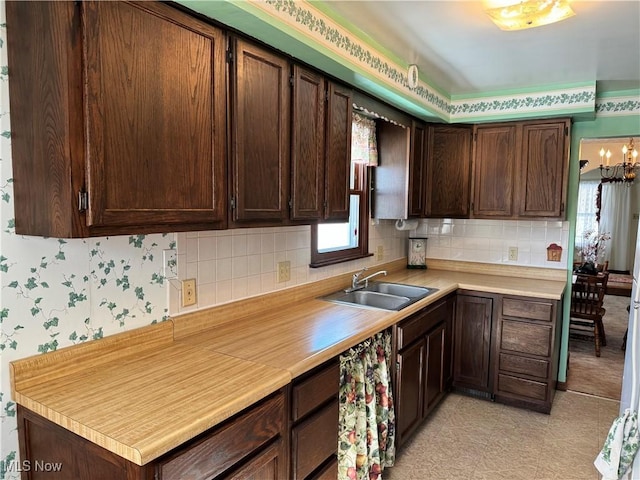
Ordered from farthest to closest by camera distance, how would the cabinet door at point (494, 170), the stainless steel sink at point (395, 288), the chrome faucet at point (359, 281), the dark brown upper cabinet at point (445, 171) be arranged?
1. the dark brown upper cabinet at point (445, 171)
2. the cabinet door at point (494, 170)
3. the stainless steel sink at point (395, 288)
4. the chrome faucet at point (359, 281)

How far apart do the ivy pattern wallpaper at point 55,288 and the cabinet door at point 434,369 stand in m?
1.83

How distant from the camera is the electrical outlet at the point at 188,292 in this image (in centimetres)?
179

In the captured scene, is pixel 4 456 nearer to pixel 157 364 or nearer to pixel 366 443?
pixel 157 364

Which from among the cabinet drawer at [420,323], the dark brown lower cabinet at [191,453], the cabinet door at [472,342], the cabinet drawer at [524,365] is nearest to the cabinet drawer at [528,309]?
the cabinet door at [472,342]

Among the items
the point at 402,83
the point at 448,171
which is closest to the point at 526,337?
the point at 448,171

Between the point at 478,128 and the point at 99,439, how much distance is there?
3.32m

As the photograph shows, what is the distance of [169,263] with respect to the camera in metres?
1.73

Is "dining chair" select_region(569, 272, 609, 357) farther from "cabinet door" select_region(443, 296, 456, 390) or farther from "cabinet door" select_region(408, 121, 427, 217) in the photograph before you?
"cabinet door" select_region(408, 121, 427, 217)

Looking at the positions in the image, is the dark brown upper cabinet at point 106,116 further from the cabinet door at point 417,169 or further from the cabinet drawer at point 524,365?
the cabinet drawer at point 524,365

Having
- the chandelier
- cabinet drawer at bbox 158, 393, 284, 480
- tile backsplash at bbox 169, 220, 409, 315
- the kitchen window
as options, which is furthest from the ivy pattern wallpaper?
the chandelier

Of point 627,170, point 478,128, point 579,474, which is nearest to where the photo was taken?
point 579,474

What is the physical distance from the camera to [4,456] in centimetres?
128

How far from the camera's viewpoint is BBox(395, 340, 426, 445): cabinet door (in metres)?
2.37

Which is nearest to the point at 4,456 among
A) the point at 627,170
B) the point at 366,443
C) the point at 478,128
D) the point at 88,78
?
the point at 88,78
